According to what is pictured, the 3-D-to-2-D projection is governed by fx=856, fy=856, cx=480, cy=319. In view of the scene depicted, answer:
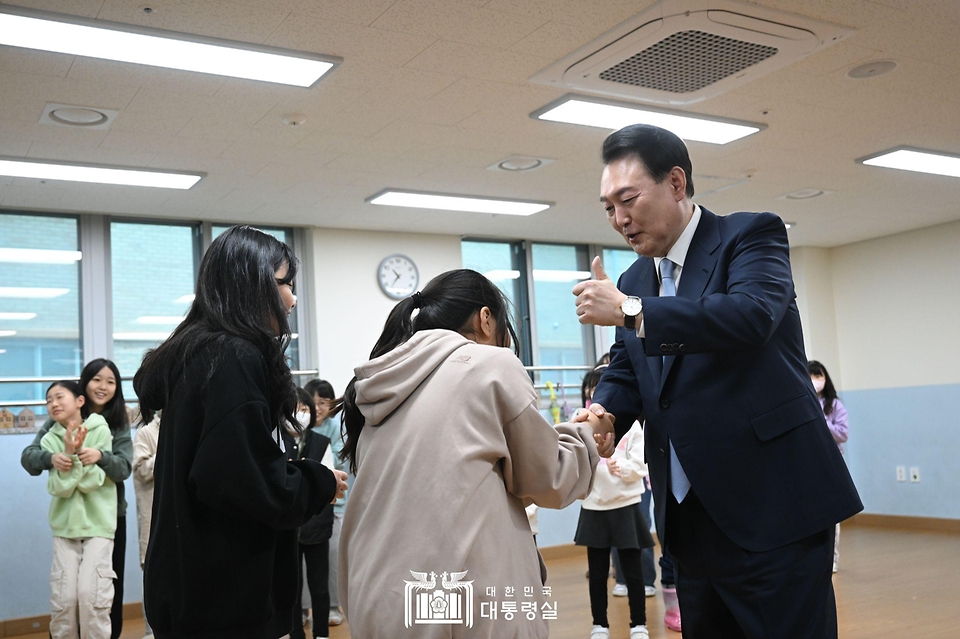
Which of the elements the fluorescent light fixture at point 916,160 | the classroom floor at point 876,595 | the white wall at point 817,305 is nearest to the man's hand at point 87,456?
the classroom floor at point 876,595

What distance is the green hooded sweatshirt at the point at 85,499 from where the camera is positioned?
443 centimetres

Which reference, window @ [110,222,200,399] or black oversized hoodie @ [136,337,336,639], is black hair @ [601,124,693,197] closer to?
black oversized hoodie @ [136,337,336,639]

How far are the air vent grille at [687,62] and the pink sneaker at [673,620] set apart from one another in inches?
106

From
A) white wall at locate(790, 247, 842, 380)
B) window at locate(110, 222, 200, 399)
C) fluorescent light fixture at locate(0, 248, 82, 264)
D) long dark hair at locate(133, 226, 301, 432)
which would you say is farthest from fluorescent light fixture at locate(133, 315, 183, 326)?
white wall at locate(790, 247, 842, 380)

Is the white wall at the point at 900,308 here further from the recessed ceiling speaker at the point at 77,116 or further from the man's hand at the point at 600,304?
the man's hand at the point at 600,304

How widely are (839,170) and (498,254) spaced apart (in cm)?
327

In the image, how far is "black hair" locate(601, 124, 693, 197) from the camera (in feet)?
5.80

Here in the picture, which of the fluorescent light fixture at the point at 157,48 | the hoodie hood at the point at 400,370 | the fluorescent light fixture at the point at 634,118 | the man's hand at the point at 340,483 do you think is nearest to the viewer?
the hoodie hood at the point at 400,370

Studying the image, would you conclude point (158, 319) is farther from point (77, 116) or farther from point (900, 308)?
point (900, 308)

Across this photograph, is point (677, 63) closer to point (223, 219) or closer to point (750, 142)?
point (750, 142)

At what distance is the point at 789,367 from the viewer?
5.40ft

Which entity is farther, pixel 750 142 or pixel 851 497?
pixel 750 142

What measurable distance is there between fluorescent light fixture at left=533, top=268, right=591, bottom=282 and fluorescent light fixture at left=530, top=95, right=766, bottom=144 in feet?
10.8

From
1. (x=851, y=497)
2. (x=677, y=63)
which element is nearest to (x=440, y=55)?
(x=677, y=63)
